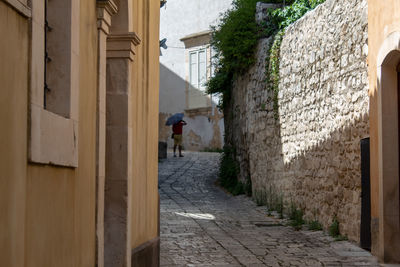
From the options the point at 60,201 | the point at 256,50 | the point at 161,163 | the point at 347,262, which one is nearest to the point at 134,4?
the point at 60,201

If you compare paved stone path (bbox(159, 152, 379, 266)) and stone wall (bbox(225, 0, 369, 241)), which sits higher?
stone wall (bbox(225, 0, 369, 241))

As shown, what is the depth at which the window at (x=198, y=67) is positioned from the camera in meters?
31.2

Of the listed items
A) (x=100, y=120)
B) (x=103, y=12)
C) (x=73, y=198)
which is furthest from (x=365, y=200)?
(x=73, y=198)

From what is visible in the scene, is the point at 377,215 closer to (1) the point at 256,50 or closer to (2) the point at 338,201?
(2) the point at 338,201

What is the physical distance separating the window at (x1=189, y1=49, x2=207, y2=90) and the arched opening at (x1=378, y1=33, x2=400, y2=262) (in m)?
22.7

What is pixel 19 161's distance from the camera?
3355mm

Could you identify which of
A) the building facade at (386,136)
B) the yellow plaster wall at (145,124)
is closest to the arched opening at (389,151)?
the building facade at (386,136)

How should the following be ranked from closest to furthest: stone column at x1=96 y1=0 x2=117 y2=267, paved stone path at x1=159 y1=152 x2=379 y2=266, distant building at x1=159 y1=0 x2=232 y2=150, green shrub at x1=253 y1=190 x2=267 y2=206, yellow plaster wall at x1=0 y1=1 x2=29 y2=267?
yellow plaster wall at x1=0 y1=1 x2=29 y2=267 → stone column at x1=96 y1=0 x2=117 y2=267 → paved stone path at x1=159 y1=152 x2=379 y2=266 → green shrub at x1=253 y1=190 x2=267 y2=206 → distant building at x1=159 y1=0 x2=232 y2=150

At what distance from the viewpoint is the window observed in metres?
31.2

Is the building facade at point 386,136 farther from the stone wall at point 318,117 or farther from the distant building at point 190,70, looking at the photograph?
the distant building at point 190,70

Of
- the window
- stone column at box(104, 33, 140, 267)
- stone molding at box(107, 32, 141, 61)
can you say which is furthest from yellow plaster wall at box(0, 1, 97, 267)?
the window

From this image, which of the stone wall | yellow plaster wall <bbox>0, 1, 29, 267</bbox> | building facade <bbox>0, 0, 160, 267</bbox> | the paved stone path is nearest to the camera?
yellow plaster wall <bbox>0, 1, 29, 267</bbox>

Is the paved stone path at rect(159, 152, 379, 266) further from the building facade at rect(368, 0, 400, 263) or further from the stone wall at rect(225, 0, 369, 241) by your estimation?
the stone wall at rect(225, 0, 369, 241)

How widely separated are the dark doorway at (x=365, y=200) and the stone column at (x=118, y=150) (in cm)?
388
